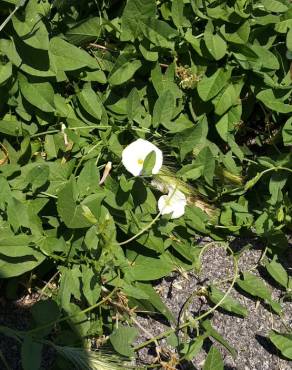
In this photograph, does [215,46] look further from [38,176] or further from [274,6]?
[38,176]

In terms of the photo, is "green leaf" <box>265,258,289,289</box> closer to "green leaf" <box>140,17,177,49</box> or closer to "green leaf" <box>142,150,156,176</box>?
"green leaf" <box>142,150,156,176</box>

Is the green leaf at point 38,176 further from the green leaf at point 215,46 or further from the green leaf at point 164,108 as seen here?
the green leaf at point 215,46

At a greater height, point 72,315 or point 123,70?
point 123,70

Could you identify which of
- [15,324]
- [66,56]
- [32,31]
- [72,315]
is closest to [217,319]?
[72,315]

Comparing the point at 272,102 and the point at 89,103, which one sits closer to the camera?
the point at 89,103

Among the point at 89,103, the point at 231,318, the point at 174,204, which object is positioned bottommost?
the point at 231,318

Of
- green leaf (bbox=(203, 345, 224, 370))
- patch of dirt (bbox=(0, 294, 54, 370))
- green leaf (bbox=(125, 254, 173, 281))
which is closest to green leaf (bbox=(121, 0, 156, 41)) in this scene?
green leaf (bbox=(125, 254, 173, 281))
